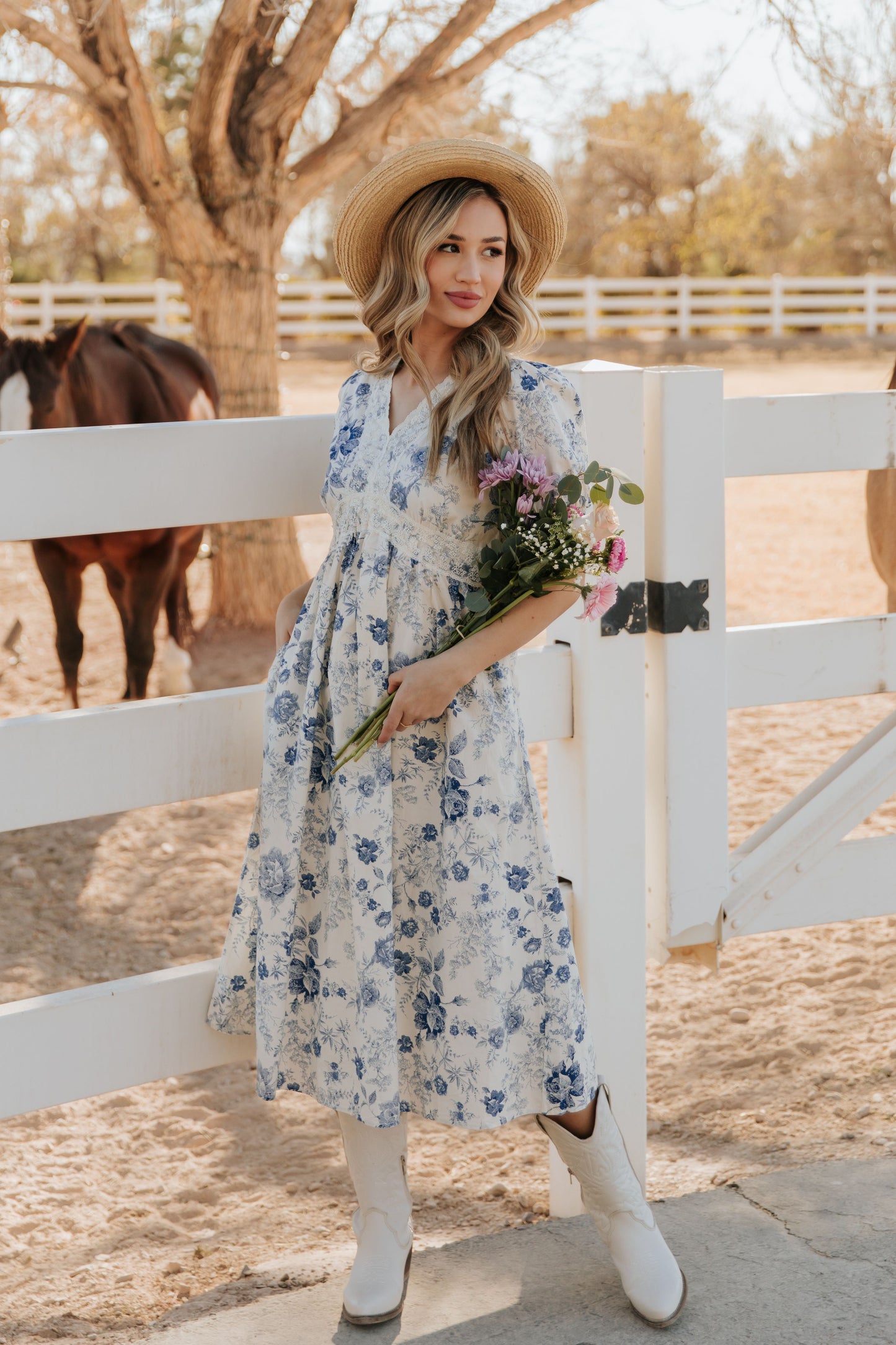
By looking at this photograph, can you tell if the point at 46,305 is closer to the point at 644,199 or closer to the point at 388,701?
the point at 644,199

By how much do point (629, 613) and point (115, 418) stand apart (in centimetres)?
358

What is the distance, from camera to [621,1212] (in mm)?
1902

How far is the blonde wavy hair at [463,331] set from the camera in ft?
5.71

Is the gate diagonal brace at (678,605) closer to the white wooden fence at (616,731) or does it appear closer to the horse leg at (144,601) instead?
the white wooden fence at (616,731)

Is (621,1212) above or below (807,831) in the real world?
below

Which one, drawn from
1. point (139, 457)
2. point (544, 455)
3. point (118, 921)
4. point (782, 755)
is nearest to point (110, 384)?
point (118, 921)

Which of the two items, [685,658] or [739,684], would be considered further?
[739,684]

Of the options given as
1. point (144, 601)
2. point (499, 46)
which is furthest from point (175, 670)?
point (499, 46)

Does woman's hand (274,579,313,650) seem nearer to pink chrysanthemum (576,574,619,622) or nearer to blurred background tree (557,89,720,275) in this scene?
pink chrysanthemum (576,574,619,622)

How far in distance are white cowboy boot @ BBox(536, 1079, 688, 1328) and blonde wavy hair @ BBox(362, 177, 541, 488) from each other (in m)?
0.98

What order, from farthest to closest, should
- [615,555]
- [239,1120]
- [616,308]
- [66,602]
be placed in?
[616,308], [66,602], [239,1120], [615,555]

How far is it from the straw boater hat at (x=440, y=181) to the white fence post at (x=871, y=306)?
21206 mm

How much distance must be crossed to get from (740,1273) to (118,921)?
7.38 feet

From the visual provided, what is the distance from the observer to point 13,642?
598 cm
